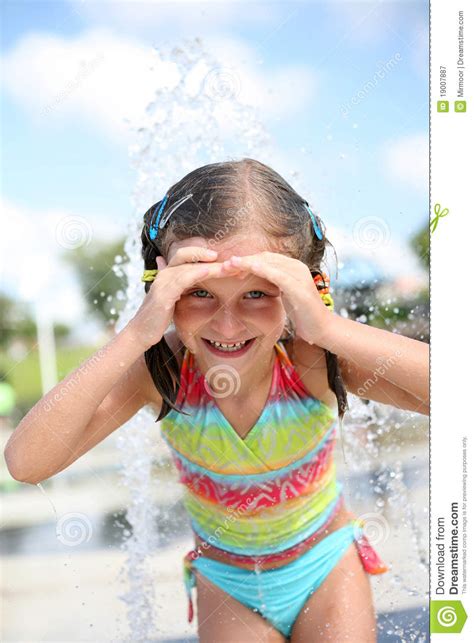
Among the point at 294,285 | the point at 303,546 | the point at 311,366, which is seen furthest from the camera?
the point at 303,546

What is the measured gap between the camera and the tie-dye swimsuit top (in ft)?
5.34

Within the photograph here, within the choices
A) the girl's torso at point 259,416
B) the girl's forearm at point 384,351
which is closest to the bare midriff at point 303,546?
the girl's torso at point 259,416

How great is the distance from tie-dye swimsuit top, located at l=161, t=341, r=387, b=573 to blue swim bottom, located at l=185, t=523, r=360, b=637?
24 mm

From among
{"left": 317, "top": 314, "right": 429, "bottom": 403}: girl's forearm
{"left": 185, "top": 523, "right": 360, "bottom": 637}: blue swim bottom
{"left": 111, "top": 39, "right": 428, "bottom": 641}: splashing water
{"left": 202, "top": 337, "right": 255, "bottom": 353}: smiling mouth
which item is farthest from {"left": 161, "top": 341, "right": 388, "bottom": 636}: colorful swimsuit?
{"left": 111, "top": 39, "right": 428, "bottom": 641}: splashing water

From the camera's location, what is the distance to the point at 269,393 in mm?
1631

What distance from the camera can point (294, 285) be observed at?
52.0 inches

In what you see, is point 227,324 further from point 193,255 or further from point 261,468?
point 261,468

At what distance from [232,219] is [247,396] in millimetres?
408

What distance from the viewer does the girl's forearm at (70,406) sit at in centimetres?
136

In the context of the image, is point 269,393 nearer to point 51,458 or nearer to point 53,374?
point 51,458

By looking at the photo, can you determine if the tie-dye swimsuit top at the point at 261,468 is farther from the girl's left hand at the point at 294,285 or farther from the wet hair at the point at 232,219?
the girl's left hand at the point at 294,285

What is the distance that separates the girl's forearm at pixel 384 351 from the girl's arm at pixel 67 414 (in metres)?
0.35

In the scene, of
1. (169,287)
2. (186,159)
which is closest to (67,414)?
(169,287)
